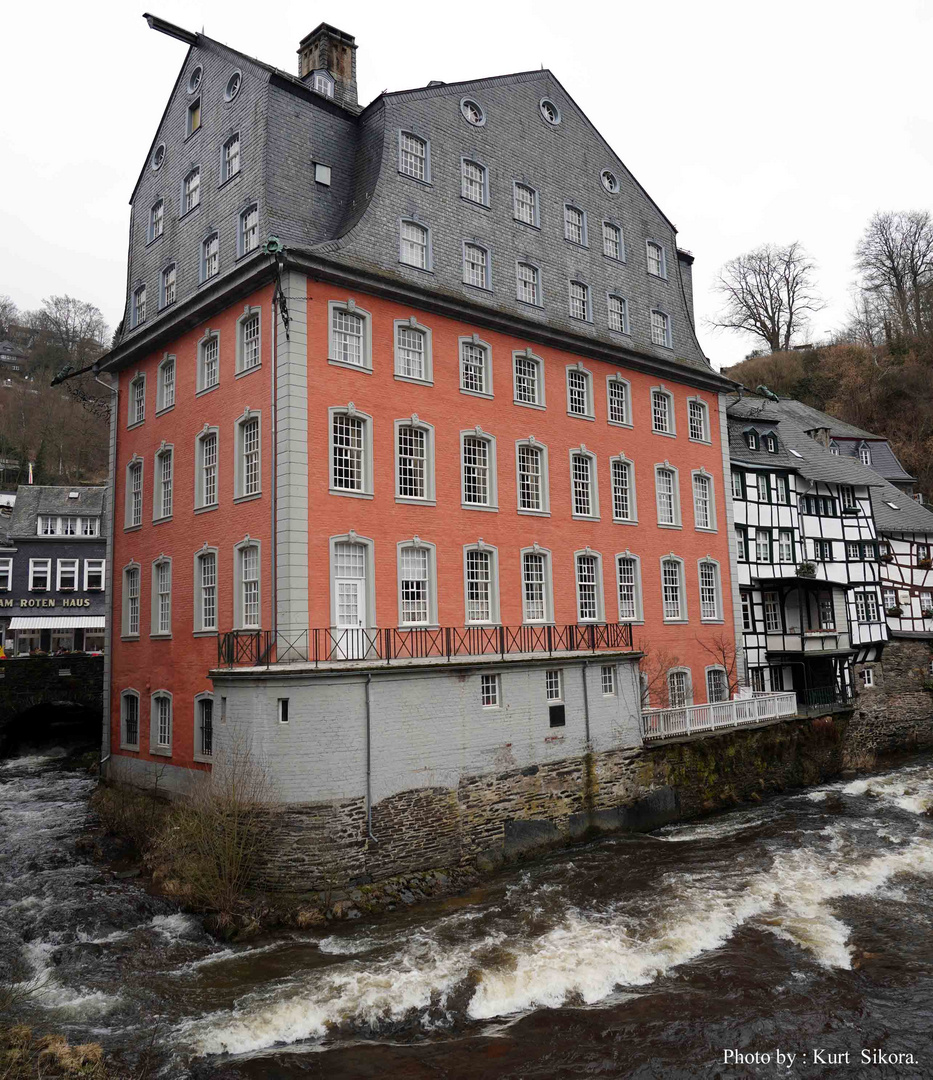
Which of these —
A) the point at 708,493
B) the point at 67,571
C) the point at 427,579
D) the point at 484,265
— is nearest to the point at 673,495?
the point at 708,493

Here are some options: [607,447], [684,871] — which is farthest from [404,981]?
[607,447]

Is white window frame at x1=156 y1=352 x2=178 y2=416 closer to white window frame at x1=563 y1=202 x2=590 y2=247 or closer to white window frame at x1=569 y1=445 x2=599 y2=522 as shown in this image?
white window frame at x1=569 y1=445 x2=599 y2=522

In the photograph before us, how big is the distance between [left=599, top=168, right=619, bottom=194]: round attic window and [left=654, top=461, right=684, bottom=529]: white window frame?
989 cm

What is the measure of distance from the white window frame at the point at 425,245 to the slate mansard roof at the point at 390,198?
0.09 m

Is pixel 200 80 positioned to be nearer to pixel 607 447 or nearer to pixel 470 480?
pixel 470 480

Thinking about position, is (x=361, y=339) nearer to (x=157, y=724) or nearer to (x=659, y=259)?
(x=157, y=724)

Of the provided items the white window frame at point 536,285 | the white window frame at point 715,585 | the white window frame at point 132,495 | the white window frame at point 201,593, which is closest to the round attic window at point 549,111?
the white window frame at point 536,285

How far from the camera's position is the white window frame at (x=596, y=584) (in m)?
25.2

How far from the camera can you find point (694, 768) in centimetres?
2397

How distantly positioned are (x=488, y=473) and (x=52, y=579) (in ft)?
103

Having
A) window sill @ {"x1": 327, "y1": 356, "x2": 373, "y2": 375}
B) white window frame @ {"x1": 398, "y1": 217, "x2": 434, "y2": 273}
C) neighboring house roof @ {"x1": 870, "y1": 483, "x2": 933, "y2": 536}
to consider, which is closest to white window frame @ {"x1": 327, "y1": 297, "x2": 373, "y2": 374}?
window sill @ {"x1": 327, "y1": 356, "x2": 373, "y2": 375}

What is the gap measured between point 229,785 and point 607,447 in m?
16.1

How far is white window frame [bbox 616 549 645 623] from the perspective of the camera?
87.4 feet

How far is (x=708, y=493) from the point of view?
30.5m
